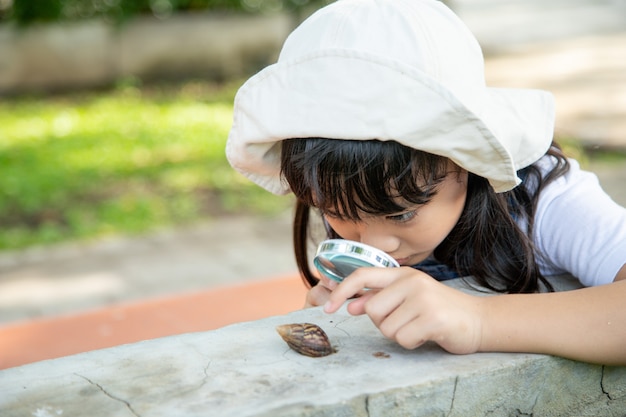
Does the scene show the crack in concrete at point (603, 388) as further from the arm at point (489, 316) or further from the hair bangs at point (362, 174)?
the hair bangs at point (362, 174)

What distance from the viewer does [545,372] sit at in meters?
1.34

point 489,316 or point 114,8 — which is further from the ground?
point 489,316

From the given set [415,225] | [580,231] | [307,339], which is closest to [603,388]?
[580,231]

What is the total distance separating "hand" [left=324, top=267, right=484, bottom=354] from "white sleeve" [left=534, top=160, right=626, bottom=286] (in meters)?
0.30

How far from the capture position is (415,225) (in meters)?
1.46

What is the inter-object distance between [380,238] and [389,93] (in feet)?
0.96

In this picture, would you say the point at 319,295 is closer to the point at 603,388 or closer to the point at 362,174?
the point at 362,174

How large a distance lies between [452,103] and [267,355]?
18.1 inches

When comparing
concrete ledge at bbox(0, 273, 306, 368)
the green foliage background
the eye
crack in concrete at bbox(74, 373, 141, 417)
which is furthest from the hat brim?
the green foliage background

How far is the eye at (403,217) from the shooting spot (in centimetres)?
143

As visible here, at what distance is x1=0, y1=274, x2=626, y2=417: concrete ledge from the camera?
3.84 feet

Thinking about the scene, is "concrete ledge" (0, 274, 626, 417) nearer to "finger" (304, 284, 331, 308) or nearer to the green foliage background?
"finger" (304, 284, 331, 308)

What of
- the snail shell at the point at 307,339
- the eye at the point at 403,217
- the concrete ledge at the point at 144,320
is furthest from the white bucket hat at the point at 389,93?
the concrete ledge at the point at 144,320

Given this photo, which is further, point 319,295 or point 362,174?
point 319,295
